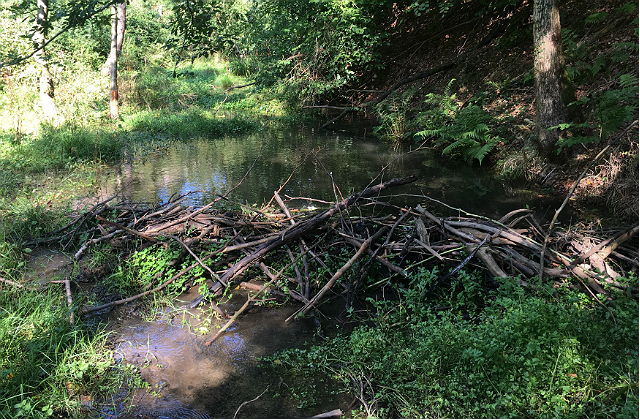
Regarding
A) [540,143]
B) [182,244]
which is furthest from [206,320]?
[540,143]

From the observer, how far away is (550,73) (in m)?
8.12

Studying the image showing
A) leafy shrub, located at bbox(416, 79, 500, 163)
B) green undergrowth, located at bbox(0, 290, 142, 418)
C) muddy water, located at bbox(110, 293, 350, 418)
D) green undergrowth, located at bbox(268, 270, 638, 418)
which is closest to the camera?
green undergrowth, located at bbox(268, 270, 638, 418)

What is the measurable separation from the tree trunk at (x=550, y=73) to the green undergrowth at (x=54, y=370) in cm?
794

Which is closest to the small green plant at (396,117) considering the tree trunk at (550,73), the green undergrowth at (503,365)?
the tree trunk at (550,73)

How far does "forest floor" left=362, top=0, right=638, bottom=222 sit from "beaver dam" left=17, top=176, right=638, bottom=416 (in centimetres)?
290

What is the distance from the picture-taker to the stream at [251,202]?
11.2ft

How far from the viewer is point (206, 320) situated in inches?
174

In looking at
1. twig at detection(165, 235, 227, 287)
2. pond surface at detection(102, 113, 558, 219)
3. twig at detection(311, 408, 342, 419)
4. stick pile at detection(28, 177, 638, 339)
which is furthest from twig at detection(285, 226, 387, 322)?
pond surface at detection(102, 113, 558, 219)

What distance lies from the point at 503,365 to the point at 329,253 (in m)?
2.48

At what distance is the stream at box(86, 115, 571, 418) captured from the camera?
3416 millimetres

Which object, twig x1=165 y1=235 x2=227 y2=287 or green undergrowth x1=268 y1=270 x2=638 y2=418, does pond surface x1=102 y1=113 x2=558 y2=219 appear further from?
green undergrowth x1=268 y1=270 x2=638 y2=418

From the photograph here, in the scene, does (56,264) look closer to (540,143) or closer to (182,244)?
(182,244)

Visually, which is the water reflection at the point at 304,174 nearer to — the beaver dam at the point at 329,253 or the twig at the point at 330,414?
the beaver dam at the point at 329,253

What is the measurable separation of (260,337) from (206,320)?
611mm
